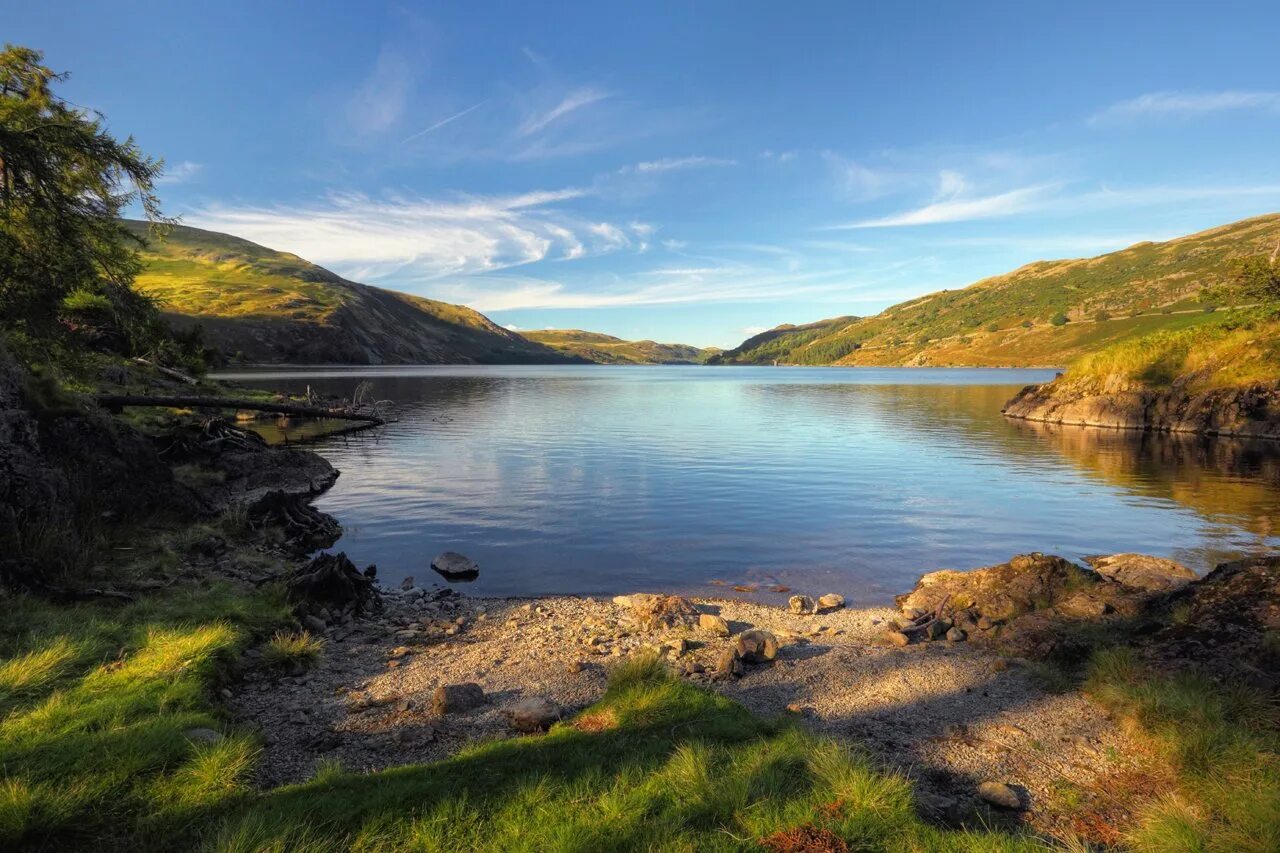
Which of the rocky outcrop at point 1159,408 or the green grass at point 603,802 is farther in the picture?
the rocky outcrop at point 1159,408

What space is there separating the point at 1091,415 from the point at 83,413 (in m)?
82.6

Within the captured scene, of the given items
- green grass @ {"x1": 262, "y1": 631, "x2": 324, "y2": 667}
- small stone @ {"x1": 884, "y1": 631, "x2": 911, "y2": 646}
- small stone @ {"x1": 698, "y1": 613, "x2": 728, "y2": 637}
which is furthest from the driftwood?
small stone @ {"x1": 884, "y1": 631, "x2": 911, "y2": 646}

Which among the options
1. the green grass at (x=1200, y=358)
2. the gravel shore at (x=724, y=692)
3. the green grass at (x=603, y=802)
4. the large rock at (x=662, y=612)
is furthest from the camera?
the green grass at (x=1200, y=358)

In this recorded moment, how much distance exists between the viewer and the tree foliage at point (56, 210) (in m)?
15.3

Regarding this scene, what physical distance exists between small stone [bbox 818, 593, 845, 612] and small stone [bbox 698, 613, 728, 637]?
4379mm

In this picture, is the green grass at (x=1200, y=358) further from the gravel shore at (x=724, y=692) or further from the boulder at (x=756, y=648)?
the boulder at (x=756, y=648)

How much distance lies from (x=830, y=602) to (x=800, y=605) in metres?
1.09

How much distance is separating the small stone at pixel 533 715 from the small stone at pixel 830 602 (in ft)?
35.4

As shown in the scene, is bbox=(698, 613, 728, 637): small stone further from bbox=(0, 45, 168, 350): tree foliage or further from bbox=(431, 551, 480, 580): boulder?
bbox=(0, 45, 168, 350): tree foliage

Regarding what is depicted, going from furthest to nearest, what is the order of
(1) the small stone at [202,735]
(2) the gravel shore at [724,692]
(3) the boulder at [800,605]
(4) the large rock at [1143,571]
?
(3) the boulder at [800,605]
(4) the large rock at [1143,571]
(2) the gravel shore at [724,692]
(1) the small stone at [202,735]

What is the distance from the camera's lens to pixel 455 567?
2075cm

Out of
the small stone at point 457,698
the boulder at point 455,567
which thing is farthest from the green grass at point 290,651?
the boulder at point 455,567

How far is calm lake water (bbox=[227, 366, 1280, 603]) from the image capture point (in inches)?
870

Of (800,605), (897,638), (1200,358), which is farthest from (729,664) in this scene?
(1200,358)
